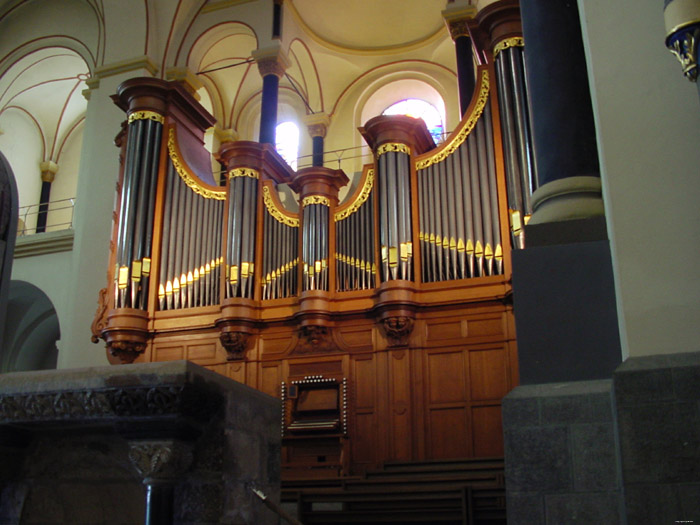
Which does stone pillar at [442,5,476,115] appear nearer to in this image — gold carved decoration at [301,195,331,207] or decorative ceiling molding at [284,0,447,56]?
decorative ceiling molding at [284,0,447,56]

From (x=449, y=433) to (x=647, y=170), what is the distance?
17.9ft

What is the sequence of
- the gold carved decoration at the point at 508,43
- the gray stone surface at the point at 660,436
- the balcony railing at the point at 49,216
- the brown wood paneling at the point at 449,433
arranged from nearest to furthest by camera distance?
the gray stone surface at the point at 660,436 < the brown wood paneling at the point at 449,433 < the gold carved decoration at the point at 508,43 < the balcony railing at the point at 49,216

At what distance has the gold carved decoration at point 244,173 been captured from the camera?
990 cm

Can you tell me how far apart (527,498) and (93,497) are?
2051mm

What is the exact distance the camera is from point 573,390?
3.18 m

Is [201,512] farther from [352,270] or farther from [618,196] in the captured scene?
[352,270]

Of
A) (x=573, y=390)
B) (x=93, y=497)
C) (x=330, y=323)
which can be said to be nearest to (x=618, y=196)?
(x=573, y=390)

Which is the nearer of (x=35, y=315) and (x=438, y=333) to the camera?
(x=438, y=333)

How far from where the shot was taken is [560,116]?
3887 millimetres

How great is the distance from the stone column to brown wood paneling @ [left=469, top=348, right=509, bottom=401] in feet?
14.8

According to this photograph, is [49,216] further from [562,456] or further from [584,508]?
[584,508]

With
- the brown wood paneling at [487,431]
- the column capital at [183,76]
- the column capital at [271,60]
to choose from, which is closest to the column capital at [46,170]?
the column capital at [183,76]

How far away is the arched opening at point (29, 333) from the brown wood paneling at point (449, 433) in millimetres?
7889

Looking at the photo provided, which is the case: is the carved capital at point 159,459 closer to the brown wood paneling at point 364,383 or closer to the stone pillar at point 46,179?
the brown wood paneling at point 364,383
